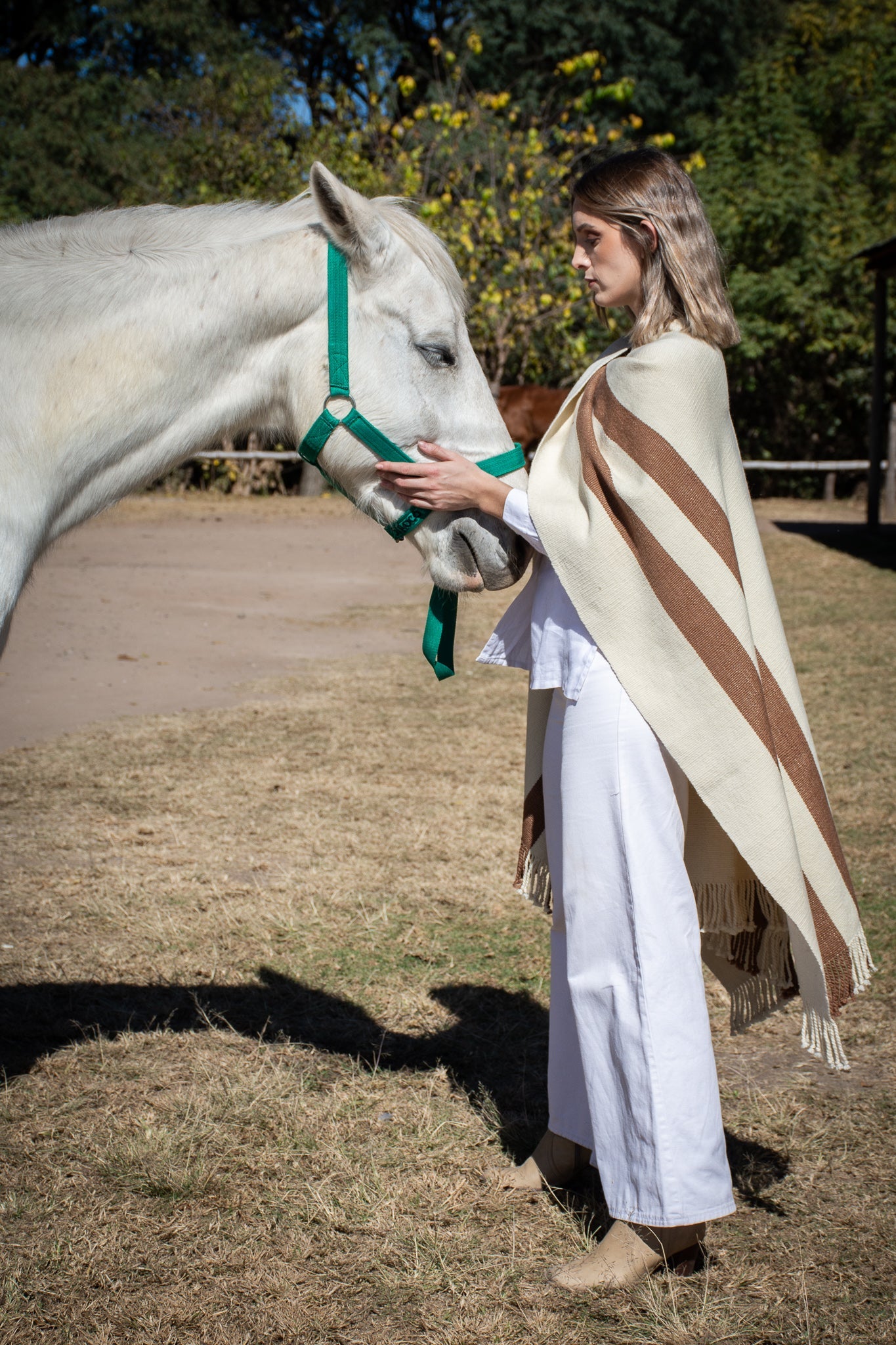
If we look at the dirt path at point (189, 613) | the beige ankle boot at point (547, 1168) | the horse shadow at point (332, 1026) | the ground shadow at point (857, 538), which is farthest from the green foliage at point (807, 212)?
the beige ankle boot at point (547, 1168)

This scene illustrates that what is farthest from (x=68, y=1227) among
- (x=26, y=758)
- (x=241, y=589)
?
(x=241, y=589)

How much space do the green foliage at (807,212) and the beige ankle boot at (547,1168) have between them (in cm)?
1863

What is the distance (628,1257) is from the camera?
6.64 ft

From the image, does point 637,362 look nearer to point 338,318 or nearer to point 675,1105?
point 338,318

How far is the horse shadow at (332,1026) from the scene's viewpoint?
278 cm

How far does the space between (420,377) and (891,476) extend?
16664 millimetres

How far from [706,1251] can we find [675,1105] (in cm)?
50

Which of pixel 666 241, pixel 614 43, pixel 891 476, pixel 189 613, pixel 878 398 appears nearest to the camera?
pixel 666 241

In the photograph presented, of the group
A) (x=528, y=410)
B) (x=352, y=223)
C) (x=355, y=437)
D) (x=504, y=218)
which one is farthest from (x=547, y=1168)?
(x=504, y=218)

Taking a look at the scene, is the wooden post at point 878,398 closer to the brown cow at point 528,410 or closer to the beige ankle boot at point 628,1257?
the brown cow at point 528,410

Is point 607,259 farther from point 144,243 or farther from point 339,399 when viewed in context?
point 144,243

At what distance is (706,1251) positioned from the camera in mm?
2145

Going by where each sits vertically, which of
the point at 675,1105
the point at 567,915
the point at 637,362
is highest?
the point at 637,362

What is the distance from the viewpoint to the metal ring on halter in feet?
7.34
